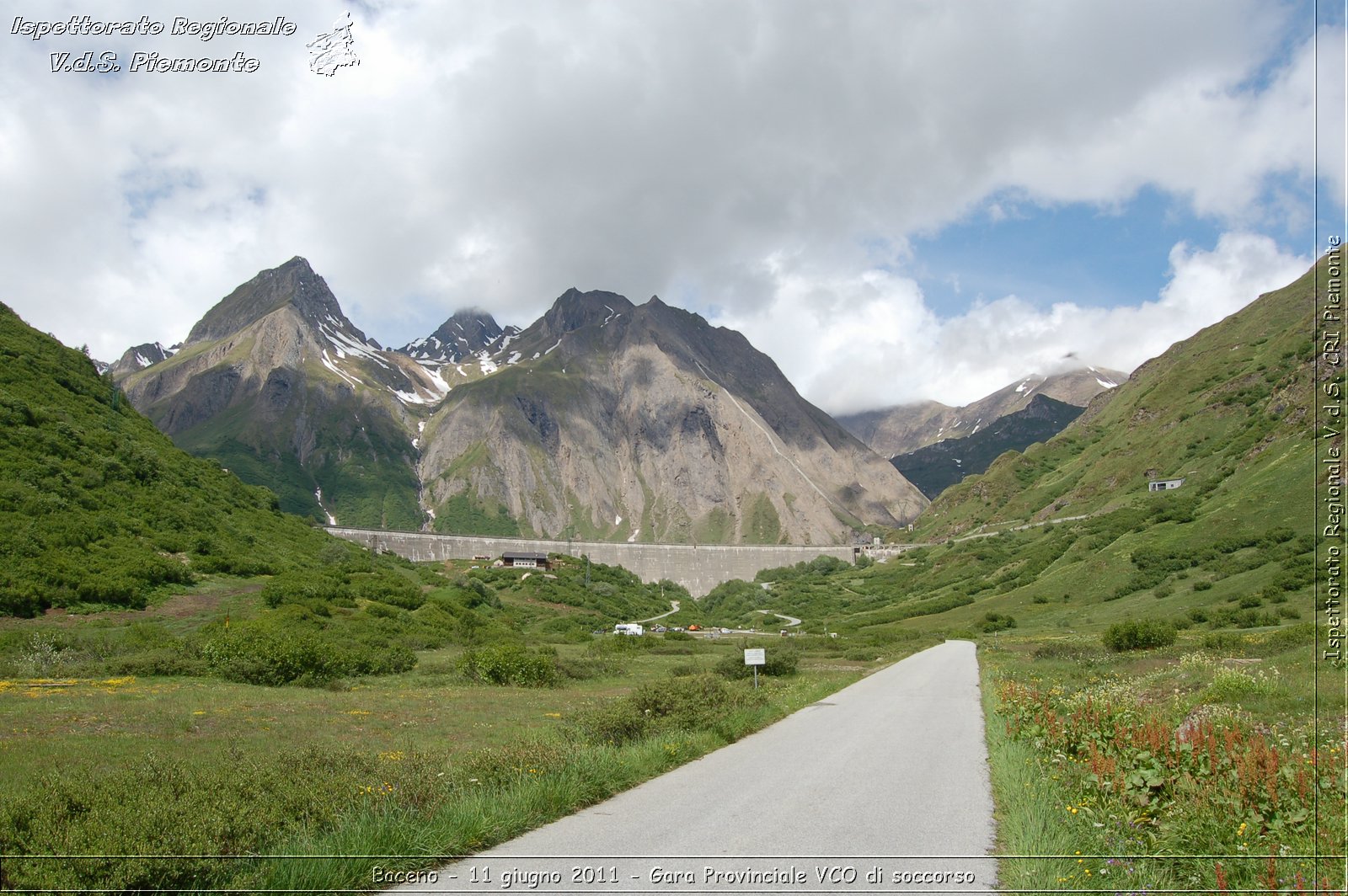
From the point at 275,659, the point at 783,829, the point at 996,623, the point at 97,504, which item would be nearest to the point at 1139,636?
the point at 996,623

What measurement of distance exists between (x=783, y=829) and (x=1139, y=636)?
47.0 meters

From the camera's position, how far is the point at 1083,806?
9.86m

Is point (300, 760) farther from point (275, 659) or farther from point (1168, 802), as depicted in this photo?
point (275, 659)

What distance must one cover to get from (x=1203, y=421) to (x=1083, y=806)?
547ft

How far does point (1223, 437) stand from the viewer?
13700 cm

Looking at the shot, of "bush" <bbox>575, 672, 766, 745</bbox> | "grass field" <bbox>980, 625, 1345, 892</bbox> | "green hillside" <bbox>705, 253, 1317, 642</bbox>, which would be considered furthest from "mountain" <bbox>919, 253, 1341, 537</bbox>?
"grass field" <bbox>980, 625, 1345, 892</bbox>

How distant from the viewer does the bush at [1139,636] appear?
153 feet

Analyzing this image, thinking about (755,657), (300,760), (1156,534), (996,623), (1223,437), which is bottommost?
(996,623)

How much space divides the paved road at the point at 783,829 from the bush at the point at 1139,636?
3648cm

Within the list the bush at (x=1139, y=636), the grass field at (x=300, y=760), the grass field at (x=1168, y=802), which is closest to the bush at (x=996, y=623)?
the bush at (x=1139, y=636)

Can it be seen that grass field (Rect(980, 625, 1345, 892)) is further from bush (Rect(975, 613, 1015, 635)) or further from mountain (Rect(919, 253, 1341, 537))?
mountain (Rect(919, 253, 1341, 537))

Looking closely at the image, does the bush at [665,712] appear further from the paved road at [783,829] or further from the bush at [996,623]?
the bush at [996,623]

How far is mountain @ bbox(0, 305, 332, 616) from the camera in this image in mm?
52719

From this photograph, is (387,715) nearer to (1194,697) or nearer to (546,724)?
(546,724)
